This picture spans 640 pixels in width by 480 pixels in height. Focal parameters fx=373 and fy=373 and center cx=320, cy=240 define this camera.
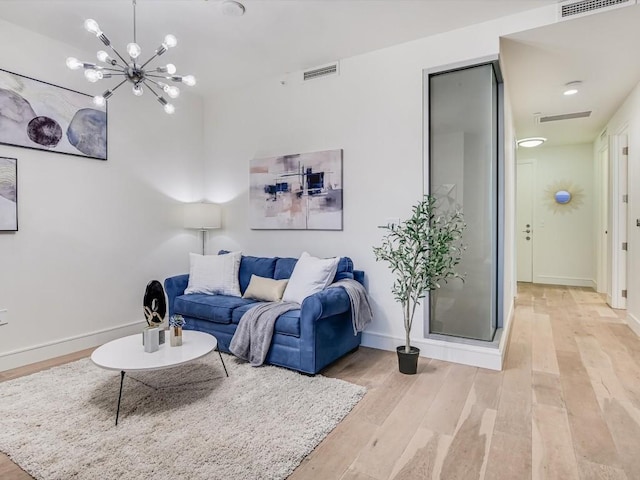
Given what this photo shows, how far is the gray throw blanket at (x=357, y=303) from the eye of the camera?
10.3 feet

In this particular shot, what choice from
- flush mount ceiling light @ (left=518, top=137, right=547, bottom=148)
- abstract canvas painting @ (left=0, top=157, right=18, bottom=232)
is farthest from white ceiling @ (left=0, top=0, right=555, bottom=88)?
flush mount ceiling light @ (left=518, top=137, right=547, bottom=148)

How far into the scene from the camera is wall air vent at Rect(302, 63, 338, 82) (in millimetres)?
3779

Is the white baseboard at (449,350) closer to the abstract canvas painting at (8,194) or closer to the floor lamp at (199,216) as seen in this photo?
the floor lamp at (199,216)

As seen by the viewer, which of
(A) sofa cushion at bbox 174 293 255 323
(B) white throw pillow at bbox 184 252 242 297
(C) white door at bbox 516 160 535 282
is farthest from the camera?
(C) white door at bbox 516 160 535 282

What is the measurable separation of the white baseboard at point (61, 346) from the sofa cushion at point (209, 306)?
0.74 m

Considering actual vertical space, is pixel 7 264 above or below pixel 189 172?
below

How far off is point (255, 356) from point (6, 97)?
2.89 metres

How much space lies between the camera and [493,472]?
1729 mm

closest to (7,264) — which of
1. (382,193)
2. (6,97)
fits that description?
(6,97)

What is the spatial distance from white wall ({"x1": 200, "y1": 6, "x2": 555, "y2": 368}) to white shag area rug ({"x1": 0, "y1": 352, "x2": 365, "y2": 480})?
51.6 inches

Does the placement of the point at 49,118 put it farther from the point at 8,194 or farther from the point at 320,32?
the point at 320,32

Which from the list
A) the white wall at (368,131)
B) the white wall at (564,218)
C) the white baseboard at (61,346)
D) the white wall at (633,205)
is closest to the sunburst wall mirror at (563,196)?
the white wall at (564,218)

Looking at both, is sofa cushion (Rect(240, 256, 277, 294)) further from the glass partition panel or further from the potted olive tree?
the glass partition panel

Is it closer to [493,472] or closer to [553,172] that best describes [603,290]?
[553,172]
